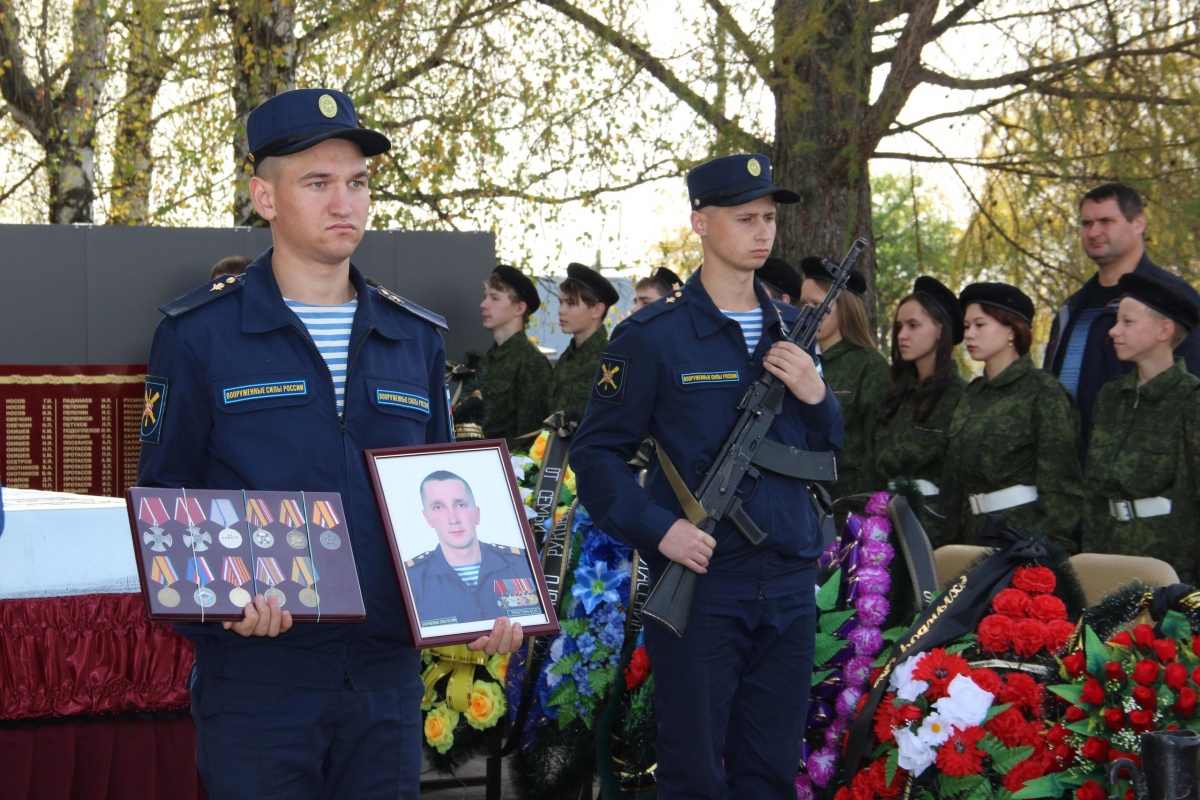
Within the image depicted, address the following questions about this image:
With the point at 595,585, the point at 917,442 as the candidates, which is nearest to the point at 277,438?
the point at 595,585

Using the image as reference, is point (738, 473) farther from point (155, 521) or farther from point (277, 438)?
point (155, 521)

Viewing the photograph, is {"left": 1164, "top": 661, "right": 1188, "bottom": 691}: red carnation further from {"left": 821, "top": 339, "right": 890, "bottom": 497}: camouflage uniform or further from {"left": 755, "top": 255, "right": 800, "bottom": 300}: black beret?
{"left": 755, "top": 255, "right": 800, "bottom": 300}: black beret

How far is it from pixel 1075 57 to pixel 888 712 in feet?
17.1

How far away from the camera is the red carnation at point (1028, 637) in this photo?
3.82 metres

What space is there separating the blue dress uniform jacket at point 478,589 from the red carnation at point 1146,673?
1.52m

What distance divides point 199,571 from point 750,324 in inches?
84.2

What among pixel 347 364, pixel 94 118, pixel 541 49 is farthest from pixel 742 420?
pixel 94 118

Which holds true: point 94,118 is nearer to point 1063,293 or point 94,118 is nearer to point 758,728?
point 1063,293

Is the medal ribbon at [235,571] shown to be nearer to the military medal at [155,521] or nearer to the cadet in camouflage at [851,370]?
the military medal at [155,521]

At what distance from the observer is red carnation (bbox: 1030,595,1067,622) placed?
388 centimetres

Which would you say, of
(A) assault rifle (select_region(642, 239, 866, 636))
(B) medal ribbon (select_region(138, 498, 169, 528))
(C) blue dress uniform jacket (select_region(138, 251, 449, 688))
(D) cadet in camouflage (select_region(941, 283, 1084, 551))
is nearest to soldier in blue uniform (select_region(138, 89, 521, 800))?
(C) blue dress uniform jacket (select_region(138, 251, 449, 688))

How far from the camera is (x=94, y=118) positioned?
1552cm

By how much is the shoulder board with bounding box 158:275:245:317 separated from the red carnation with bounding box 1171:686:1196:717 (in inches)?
92.9

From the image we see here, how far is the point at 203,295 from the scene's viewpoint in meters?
2.88
